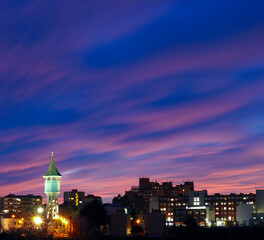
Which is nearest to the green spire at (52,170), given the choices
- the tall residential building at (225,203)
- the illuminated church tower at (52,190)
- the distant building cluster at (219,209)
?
the illuminated church tower at (52,190)

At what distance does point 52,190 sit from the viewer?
13200 centimetres

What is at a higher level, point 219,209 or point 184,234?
point 219,209

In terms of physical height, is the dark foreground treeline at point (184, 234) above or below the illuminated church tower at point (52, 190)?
below

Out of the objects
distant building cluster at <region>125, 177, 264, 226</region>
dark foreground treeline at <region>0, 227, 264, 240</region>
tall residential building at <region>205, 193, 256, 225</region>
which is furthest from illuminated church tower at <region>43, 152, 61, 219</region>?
tall residential building at <region>205, 193, 256, 225</region>

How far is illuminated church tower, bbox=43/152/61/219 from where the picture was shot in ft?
429

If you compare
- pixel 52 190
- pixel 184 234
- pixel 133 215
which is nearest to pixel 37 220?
pixel 52 190

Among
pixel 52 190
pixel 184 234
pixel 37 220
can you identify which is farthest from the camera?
pixel 52 190

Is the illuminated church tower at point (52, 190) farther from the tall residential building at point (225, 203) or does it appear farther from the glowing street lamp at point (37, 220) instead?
the tall residential building at point (225, 203)

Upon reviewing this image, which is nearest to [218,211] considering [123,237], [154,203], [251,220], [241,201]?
[241,201]

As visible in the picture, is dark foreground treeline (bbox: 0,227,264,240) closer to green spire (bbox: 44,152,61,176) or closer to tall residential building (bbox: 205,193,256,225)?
green spire (bbox: 44,152,61,176)

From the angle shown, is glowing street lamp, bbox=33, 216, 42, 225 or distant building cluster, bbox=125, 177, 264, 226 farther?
distant building cluster, bbox=125, 177, 264, 226

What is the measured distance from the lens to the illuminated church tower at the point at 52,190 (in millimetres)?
130750

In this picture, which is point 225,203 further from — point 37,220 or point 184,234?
point 184,234

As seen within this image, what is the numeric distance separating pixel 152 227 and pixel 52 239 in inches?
921
